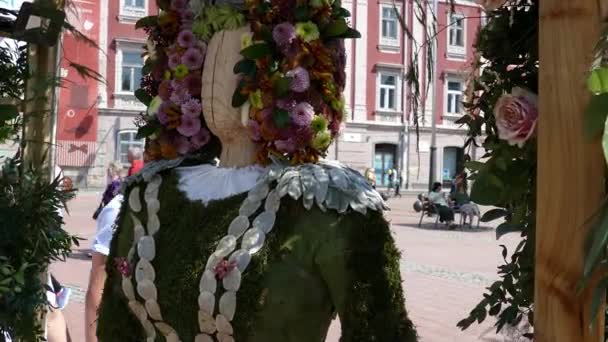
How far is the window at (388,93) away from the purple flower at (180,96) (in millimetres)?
26374

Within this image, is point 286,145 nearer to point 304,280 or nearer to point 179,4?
point 304,280

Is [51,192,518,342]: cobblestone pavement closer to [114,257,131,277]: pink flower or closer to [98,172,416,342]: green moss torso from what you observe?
[114,257,131,277]: pink flower

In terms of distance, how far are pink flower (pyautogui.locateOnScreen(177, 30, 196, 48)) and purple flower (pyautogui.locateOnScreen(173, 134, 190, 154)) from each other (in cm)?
25

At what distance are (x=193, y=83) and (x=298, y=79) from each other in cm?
32

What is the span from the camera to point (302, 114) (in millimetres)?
1786

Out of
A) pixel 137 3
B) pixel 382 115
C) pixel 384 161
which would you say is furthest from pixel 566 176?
pixel 384 161

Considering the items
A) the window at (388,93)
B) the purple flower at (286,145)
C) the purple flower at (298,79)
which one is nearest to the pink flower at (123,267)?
the purple flower at (286,145)

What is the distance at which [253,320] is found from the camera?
169 cm

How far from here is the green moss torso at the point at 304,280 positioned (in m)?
1.67

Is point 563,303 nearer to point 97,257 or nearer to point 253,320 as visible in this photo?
point 253,320

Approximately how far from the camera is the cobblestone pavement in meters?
5.32

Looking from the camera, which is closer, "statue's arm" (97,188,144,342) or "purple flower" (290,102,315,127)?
"purple flower" (290,102,315,127)

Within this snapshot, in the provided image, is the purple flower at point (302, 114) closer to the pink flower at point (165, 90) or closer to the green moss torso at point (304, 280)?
the green moss torso at point (304, 280)

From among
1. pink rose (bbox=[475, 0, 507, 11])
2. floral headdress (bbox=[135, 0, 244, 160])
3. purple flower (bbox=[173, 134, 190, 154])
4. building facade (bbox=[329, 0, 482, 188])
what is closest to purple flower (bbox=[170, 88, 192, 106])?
floral headdress (bbox=[135, 0, 244, 160])
